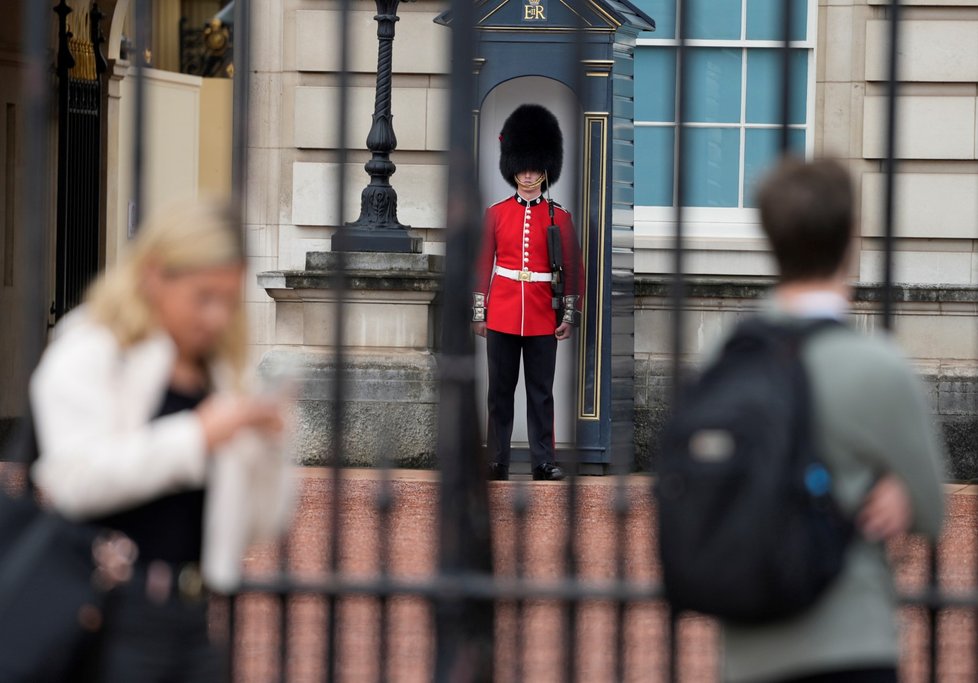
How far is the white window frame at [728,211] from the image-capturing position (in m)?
9.79

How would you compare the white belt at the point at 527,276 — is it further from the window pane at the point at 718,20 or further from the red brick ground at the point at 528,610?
the window pane at the point at 718,20

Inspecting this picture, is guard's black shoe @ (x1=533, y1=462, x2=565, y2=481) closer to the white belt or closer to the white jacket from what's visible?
the white belt

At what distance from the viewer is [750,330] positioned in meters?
2.64

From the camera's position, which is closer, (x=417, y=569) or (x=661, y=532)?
(x=661, y=532)

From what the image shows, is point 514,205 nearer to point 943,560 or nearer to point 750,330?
point 943,560

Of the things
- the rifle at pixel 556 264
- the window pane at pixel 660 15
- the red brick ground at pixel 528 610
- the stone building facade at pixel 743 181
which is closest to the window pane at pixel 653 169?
the stone building facade at pixel 743 181

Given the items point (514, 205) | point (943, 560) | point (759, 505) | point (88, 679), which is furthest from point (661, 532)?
point (514, 205)

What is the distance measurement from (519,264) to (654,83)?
6.38 feet

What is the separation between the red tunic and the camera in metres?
8.77

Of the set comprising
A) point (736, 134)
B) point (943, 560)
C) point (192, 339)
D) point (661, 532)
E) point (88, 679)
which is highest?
point (736, 134)

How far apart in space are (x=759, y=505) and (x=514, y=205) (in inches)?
250

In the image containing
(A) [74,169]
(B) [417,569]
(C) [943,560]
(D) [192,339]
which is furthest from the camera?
(A) [74,169]

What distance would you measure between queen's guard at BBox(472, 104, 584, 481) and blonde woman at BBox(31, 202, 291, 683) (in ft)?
19.4

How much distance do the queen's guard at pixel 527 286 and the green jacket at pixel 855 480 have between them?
6.04m
